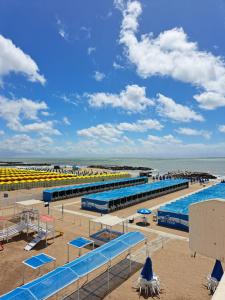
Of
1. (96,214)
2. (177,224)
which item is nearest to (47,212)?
(96,214)

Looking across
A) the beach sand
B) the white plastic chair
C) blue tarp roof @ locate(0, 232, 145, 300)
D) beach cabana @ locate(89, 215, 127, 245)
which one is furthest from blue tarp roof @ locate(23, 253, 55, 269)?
the white plastic chair

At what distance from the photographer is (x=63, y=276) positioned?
1502 centimetres

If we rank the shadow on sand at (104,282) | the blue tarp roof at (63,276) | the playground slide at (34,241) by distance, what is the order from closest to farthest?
the blue tarp roof at (63,276), the shadow on sand at (104,282), the playground slide at (34,241)

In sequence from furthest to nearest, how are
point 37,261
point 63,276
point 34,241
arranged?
1. point 34,241
2. point 37,261
3. point 63,276

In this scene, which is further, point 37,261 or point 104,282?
point 37,261

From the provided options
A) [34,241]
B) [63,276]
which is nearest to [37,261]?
[63,276]

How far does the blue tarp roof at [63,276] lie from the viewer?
43.4ft

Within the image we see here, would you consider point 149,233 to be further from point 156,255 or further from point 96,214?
point 96,214

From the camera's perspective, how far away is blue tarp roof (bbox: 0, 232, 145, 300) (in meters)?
13.2

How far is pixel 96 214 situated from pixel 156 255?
16.7 m

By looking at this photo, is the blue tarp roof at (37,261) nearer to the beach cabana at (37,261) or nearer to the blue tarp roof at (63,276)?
the beach cabana at (37,261)

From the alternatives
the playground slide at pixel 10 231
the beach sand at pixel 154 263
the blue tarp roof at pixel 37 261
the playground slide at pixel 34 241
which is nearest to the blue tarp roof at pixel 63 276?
the beach sand at pixel 154 263

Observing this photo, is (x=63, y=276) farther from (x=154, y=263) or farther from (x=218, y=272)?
(x=218, y=272)

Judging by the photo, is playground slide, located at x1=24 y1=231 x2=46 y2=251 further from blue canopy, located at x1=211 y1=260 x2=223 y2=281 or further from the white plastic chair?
blue canopy, located at x1=211 y1=260 x2=223 y2=281
